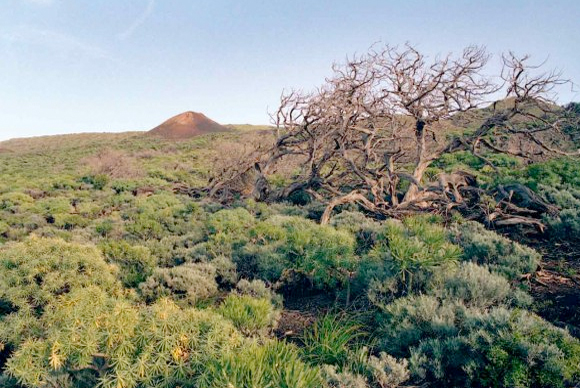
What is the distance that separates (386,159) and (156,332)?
399 inches

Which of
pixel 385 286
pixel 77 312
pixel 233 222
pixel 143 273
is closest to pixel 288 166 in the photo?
pixel 233 222

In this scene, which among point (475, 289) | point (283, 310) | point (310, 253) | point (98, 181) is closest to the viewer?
point (475, 289)

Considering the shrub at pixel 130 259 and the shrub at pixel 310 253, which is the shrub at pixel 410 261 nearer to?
the shrub at pixel 310 253

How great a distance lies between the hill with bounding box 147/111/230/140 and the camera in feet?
227

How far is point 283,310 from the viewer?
604 centimetres

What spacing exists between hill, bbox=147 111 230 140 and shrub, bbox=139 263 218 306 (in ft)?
205

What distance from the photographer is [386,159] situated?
40.7 ft

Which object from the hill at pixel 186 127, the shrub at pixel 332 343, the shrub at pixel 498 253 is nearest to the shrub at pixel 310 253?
the shrub at pixel 332 343

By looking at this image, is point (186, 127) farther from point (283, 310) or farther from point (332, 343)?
point (332, 343)

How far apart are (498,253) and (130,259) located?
7.35m

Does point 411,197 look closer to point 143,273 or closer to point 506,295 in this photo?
point 506,295

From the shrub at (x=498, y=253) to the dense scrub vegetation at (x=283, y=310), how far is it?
0.09 feet

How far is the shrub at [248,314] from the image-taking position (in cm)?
468

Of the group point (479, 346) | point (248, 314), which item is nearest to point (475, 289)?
point (479, 346)
